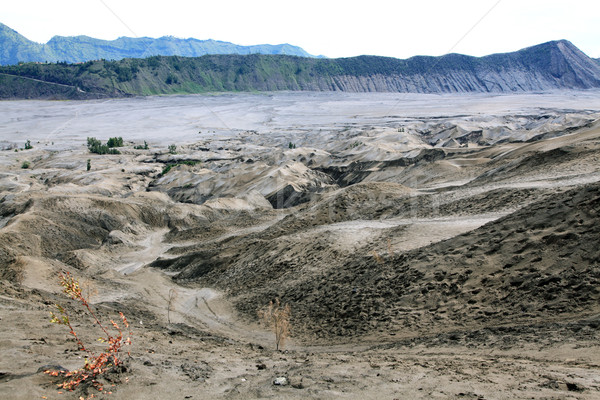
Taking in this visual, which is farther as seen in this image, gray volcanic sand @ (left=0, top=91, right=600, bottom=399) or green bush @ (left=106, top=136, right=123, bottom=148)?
green bush @ (left=106, top=136, right=123, bottom=148)

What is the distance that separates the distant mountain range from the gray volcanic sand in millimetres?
129102

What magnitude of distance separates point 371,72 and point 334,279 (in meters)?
174

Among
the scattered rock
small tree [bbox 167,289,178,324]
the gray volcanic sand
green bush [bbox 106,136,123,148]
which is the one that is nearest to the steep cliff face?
green bush [bbox 106,136,123,148]

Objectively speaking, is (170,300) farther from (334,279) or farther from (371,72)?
(371,72)

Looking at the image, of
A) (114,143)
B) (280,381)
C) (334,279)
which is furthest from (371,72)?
(280,381)

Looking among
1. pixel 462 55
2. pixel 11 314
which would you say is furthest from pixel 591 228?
pixel 462 55

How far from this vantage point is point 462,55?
186 m

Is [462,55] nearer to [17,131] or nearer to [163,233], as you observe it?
[17,131]

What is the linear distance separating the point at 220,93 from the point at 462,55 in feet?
308

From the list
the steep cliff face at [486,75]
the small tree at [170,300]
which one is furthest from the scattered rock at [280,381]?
the steep cliff face at [486,75]

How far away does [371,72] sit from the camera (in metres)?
180

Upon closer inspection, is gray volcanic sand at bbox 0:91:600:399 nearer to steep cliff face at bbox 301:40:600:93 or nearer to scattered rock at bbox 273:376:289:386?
scattered rock at bbox 273:376:289:386

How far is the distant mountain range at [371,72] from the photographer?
6624 inches

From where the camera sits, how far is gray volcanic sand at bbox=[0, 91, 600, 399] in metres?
7.35
